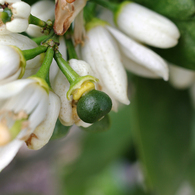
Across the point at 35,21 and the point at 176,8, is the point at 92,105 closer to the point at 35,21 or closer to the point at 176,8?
the point at 35,21

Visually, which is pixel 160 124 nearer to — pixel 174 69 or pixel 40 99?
pixel 174 69

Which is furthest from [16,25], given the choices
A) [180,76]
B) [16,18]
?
[180,76]

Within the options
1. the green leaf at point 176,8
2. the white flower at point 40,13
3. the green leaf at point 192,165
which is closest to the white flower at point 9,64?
the white flower at point 40,13

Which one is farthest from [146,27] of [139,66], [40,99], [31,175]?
[31,175]

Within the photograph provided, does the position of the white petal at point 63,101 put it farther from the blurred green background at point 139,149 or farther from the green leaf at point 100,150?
the green leaf at point 100,150

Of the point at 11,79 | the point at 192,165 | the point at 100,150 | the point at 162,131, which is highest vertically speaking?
the point at 11,79

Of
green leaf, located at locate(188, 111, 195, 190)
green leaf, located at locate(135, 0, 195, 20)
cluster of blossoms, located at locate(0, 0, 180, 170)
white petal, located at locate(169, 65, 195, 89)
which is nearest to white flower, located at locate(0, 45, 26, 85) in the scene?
cluster of blossoms, located at locate(0, 0, 180, 170)
